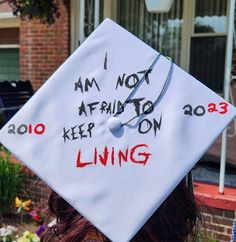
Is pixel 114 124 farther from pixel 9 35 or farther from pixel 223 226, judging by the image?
pixel 9 35

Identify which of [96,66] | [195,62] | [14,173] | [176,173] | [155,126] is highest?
[96,66]

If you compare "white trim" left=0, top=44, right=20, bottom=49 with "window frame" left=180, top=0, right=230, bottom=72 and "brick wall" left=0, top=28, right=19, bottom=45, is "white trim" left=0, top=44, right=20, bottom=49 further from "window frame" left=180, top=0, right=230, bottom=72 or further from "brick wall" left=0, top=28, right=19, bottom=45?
"window frame" left=180, top=0, right=230, bottom=72

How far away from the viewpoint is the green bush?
4.51m

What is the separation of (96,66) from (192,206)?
1.68 feet

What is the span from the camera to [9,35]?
7848 mm

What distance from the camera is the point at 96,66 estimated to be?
139cm

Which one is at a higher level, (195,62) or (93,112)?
(93,112)

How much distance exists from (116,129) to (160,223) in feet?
0.98

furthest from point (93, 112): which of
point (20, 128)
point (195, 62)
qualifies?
point (195, 62)

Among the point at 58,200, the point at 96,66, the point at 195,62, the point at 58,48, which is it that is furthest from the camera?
the point at 58,48

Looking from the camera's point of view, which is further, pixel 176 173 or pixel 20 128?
pixel 20 128

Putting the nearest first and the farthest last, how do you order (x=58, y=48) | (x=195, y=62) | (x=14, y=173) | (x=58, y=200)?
(x=58, y=200)
(x=14, y=173)
(x=195, y=62)
(x=58, y=48)

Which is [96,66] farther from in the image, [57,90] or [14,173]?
[14,173]

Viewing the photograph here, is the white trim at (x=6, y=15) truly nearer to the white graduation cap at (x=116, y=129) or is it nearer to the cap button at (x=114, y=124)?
the white graduation cap at (x=116, y=129)
